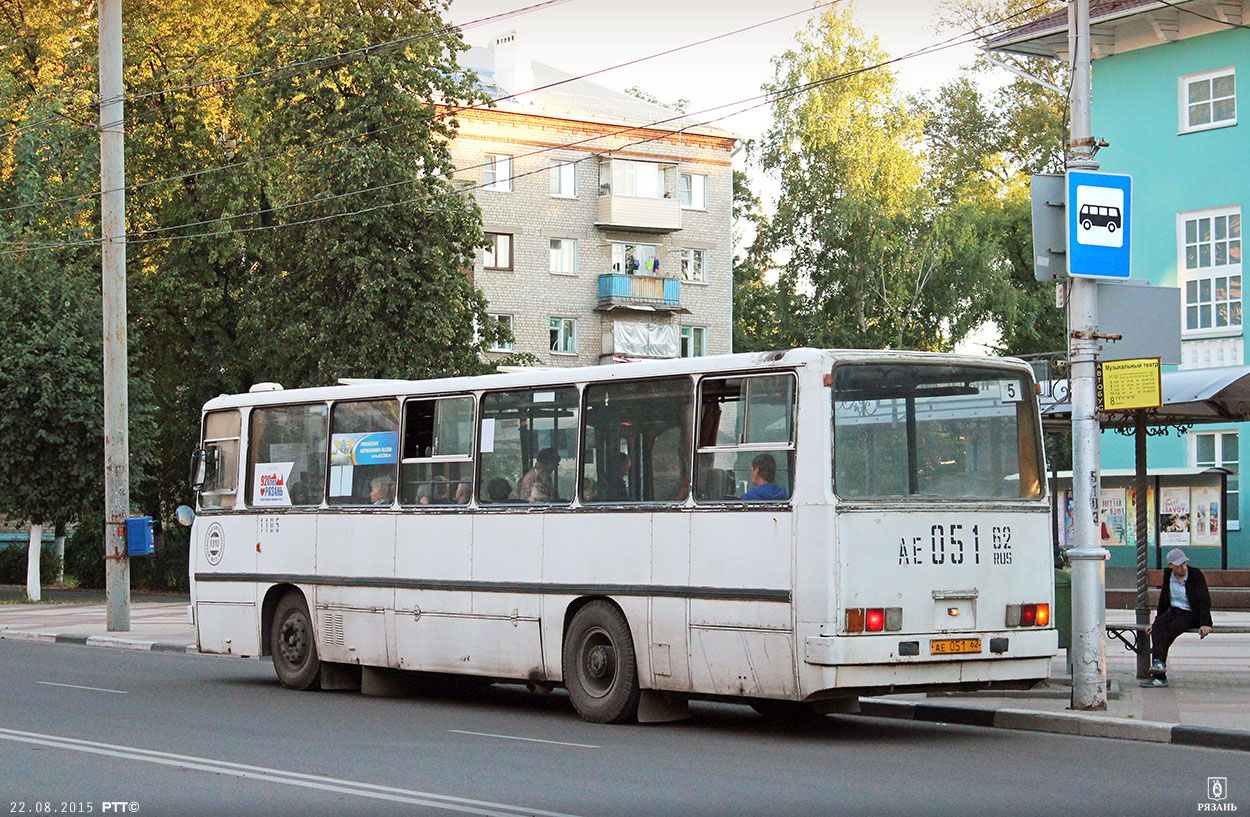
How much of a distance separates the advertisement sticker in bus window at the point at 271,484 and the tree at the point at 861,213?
4093cm

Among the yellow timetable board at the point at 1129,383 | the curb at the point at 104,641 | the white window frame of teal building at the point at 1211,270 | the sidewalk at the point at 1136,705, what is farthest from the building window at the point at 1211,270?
the curb at the point at 104,641

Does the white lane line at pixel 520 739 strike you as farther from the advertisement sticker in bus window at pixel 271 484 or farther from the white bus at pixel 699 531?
the advertisement sticker in bus window at pixel 271 484

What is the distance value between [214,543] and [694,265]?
46623mm

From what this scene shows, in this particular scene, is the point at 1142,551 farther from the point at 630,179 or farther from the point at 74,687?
the point at 630,179

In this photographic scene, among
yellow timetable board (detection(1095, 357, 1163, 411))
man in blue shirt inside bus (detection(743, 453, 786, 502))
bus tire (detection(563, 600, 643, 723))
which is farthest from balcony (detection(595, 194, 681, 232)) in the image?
man in blue shirt inside bus (detection(743, 453, 786, 502))

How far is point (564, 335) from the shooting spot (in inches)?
2430

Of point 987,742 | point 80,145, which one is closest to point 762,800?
point 987,742

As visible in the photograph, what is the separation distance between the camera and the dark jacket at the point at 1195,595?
16.6 metres

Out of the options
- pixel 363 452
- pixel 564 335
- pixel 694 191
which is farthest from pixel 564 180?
pixel 363 452

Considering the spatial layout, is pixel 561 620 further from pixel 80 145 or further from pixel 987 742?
pixel 80 145

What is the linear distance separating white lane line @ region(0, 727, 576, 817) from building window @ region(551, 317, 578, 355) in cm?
4834

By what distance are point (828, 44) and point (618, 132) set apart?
817 centimetres

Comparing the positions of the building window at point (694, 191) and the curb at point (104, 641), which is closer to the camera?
the curb at point (104, 641)

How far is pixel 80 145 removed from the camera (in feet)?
140
